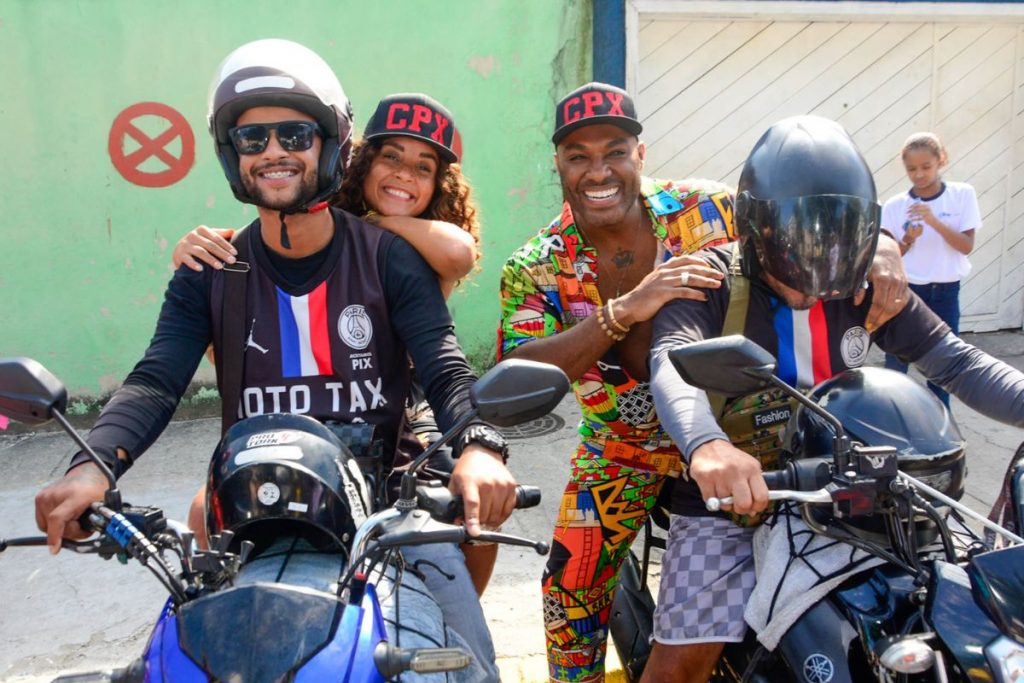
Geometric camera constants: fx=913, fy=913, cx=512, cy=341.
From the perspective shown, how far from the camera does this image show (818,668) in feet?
5.99

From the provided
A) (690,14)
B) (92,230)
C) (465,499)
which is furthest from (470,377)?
(690,14)

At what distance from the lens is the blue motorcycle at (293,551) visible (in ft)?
4.40

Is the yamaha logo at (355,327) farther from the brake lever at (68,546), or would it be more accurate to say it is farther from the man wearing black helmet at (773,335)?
the brake lever at (68,546)

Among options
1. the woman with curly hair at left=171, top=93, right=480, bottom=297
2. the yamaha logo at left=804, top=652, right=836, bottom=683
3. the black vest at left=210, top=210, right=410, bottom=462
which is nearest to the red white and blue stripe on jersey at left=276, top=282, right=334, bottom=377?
the black vest at left=210, top=210, right=410, bottom=462

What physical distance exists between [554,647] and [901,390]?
59.0 inches

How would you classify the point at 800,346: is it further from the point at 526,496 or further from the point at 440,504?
the point at 440,504

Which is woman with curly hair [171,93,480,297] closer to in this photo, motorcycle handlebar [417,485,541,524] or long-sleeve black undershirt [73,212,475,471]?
long-sleeve black undershirt [73,212,475,471]

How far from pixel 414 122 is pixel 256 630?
6.83ft

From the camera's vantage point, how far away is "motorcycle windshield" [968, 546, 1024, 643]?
4.79 ft

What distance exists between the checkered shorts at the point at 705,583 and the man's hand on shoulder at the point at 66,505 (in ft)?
4.44

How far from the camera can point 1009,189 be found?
8008 mm

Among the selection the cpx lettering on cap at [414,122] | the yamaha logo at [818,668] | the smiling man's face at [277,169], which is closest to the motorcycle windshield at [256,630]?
the yamaha logo at [818,668]

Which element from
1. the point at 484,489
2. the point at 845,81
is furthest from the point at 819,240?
the point at 845,81

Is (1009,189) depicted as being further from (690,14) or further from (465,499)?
(465,499)
